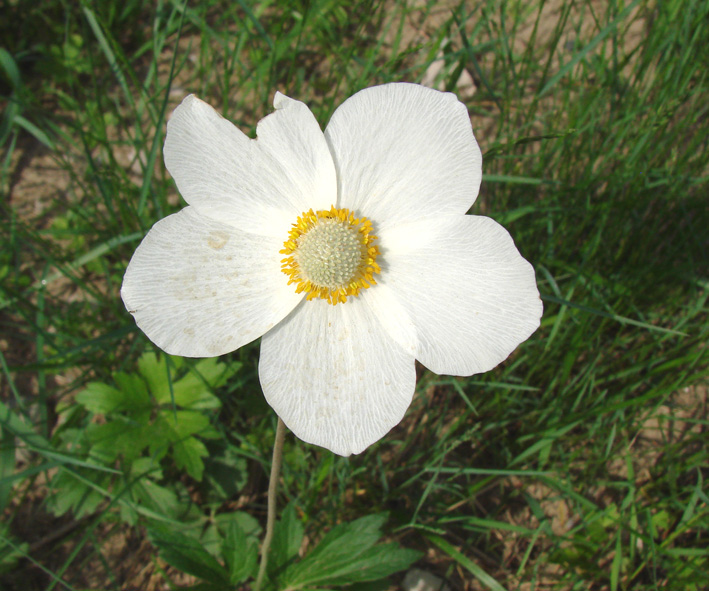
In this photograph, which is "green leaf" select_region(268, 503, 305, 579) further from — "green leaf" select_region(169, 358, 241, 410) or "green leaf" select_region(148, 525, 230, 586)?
"green leaf" select_region(169, 358, 241, 410)

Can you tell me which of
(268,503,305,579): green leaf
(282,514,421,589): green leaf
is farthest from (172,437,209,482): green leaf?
(282,514,421,589): green leaf

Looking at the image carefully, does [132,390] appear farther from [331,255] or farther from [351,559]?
[331,255]

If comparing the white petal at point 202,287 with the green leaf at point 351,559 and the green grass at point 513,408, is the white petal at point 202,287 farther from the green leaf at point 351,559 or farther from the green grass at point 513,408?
the green leaf at point 351,559

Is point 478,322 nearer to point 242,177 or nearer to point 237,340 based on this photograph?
point 237,340

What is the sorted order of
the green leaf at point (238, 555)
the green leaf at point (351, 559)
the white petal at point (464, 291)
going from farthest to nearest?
the green leaf at point (238, 555), the green leaf at point (351, 559), the white petal at point (464, 291)

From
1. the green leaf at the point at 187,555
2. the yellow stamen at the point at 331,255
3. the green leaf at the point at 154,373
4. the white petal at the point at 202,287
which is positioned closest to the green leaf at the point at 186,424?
the green leaf at the point at 154,373

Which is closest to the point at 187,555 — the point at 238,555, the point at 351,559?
the point at 238,555
